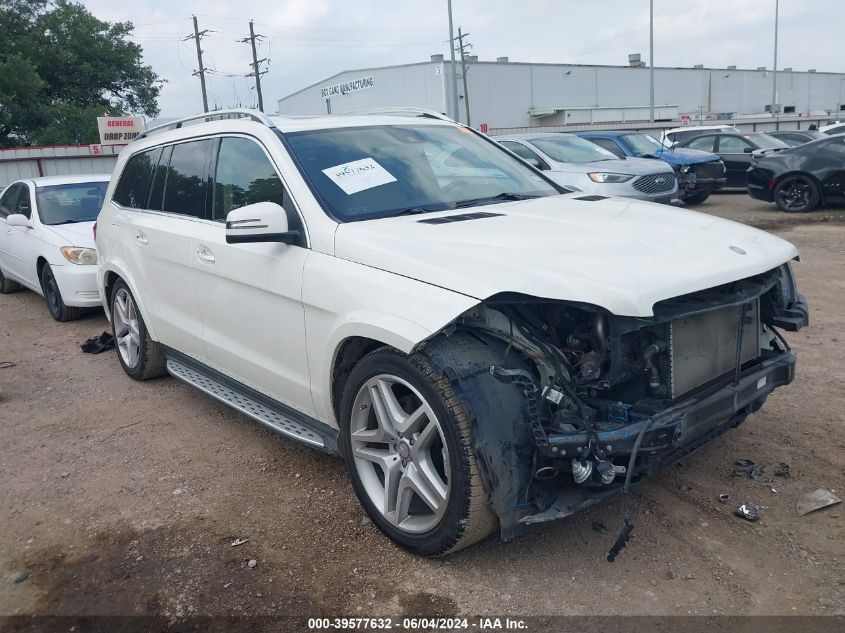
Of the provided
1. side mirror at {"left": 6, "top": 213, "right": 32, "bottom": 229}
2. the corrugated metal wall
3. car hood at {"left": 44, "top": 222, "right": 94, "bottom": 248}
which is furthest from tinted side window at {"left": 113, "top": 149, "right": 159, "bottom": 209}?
the corrugated metal wall

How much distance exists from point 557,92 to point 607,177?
173 feet

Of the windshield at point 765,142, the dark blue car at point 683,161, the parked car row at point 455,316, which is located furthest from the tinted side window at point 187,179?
the windshield at point 765,142

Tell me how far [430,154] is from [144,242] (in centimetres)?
214

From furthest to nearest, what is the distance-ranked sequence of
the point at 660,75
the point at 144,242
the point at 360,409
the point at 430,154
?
the point at 660,75 < the point at 144,242 < the point at 430,154 < the point at 360,409

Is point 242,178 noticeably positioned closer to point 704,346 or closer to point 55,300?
point 704,346

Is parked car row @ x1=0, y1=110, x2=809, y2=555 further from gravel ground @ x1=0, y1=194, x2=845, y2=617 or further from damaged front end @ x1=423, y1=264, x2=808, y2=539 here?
gravel ground @ x1=0, y1=194, x2=845, y2=617

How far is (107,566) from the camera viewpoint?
3258mm

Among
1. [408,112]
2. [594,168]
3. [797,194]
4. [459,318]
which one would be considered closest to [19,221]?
[408,112]

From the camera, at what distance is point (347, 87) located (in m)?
62.7

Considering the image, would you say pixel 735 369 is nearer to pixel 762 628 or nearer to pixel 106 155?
pixel 762 628

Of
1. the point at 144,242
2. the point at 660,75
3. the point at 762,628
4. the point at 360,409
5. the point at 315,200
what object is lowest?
the point at 762,628

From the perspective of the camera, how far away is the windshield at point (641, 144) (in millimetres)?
14625

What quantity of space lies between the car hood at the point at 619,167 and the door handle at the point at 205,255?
8939mm

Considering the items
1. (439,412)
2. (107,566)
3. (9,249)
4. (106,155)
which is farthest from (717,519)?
(106,155)
